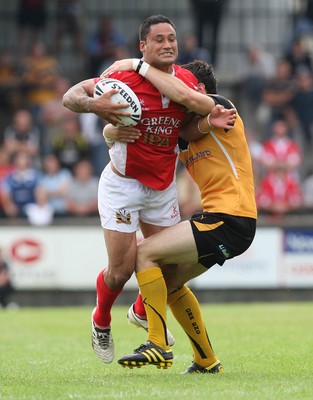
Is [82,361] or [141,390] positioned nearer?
[141,390]

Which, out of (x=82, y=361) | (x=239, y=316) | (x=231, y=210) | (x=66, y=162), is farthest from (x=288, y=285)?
(x=231, y=210)

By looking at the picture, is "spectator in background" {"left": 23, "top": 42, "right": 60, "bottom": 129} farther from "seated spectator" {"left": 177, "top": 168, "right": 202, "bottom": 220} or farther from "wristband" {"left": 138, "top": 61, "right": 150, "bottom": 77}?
"wristband" {"left": 138, "top": 61, "right": 150, "bottom": 77}

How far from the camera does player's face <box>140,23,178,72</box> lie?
7383mm

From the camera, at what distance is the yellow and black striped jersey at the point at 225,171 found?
757cm

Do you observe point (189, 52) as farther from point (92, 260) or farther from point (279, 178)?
point (92, 260)

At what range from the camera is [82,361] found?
9.00 meters

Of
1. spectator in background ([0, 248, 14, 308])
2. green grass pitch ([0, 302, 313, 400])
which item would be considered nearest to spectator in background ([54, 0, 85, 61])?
spectator in background ([0, 248, 14, 308])

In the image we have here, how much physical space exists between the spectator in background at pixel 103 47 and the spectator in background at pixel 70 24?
1.91 feet

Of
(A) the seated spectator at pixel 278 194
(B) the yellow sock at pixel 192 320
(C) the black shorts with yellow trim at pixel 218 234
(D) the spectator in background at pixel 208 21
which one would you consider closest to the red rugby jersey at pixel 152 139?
(C) the black shorts with yellow trim at pixel 218 234

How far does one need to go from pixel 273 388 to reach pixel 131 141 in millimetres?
1956

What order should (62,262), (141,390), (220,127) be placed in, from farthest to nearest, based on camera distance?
1. (62,262)
2. (220,127)
3. (141,390)

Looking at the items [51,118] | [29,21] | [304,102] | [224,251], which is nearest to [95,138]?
[51,118]

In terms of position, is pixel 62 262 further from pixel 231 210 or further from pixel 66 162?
pixel 231 210

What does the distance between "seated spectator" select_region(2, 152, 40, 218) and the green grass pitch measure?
298 centimetres
